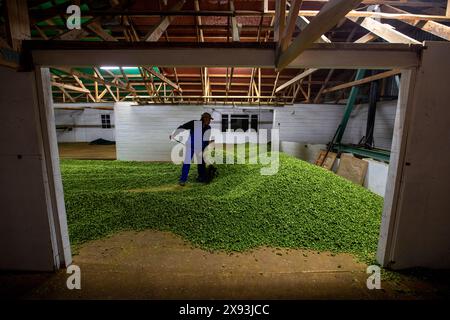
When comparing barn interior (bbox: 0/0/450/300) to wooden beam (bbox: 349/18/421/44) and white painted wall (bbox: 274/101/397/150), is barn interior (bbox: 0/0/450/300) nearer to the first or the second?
wooden beam (bbox: 349/18/421/44)

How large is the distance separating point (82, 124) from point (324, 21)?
18.8 m

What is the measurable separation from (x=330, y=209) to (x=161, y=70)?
681cm

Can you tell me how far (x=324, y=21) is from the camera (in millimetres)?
1156

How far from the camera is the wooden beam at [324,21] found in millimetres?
1028

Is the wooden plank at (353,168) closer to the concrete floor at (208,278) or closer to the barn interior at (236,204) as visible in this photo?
the barn interior at (236,204)

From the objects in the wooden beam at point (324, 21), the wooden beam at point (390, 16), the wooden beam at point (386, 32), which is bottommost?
the wooden beam at point (324, 21)

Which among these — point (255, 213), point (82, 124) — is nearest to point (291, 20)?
point (255, 213)

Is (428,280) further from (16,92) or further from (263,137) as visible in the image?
(263,137)

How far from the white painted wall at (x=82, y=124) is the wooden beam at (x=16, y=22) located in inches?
603

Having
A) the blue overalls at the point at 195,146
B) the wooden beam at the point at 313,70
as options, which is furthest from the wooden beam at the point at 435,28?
the blue overalls at the point at 195,146

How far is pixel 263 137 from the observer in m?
10.1

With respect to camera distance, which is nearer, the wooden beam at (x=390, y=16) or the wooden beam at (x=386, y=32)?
the wooden beam at (x=386, y=32)

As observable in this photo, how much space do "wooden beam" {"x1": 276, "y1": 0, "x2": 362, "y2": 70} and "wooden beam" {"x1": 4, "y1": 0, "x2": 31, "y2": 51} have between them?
8.01 feet

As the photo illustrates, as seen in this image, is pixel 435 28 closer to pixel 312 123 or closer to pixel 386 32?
pixel 386 32
